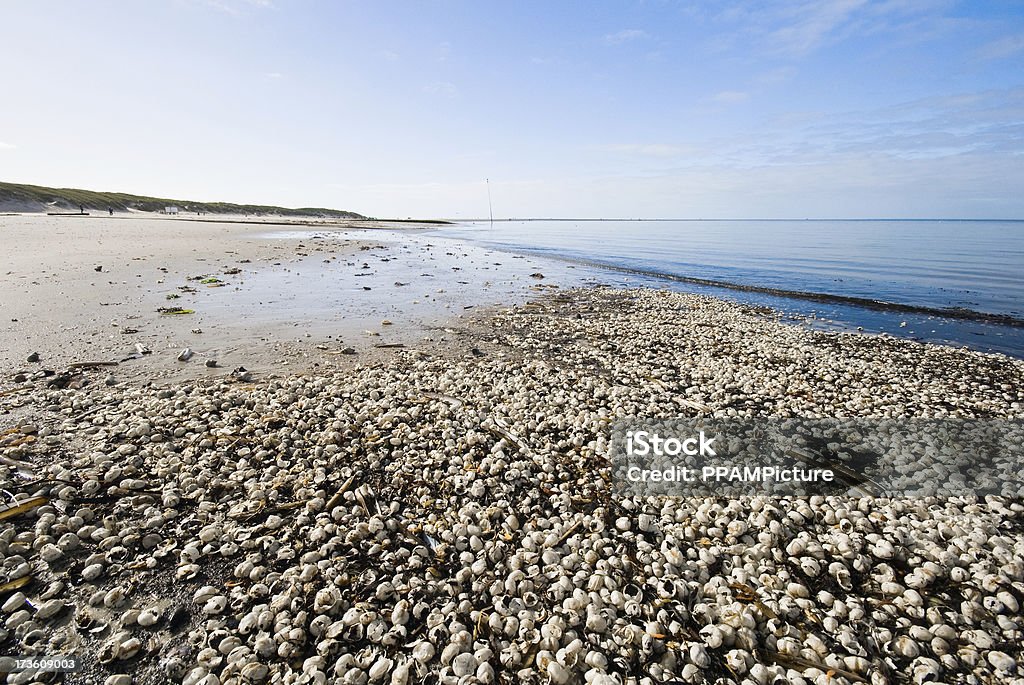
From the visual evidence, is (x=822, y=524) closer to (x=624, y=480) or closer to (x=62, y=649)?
(x=624, y=480)

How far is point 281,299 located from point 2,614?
41.6 feet

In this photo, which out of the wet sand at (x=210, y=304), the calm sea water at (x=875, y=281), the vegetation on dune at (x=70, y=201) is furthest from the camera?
the vegetation on dune at (x=70, y=201)

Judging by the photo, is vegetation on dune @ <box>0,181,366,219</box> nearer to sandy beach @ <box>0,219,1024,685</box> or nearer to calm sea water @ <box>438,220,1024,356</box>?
calm sea water @ <box>438,220,1024,356</box>

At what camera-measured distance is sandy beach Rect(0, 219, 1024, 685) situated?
311 centimetres

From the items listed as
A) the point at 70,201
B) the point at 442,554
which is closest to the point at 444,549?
the point at 442,554

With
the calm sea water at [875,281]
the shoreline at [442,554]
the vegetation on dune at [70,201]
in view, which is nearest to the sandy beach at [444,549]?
the shoreline at [442,554]

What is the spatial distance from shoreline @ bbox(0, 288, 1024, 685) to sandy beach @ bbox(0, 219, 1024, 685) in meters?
0.02

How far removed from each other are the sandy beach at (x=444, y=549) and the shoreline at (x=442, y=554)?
0.02m

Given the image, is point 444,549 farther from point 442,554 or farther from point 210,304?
point 210,304

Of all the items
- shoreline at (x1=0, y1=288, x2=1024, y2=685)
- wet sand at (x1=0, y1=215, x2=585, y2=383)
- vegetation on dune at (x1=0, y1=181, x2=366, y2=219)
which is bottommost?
shoreline at (x1=0, y1=288, x2=1024, y2=685)

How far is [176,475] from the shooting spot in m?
4.85

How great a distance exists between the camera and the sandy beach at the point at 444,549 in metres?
3.11

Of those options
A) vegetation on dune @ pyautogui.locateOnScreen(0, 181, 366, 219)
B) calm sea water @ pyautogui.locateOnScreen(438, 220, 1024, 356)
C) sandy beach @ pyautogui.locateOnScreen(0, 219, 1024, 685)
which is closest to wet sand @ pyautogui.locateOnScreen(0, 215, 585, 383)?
sandy beach @ pyautogui.locateOnScreen(0, 219, 1024, 685)

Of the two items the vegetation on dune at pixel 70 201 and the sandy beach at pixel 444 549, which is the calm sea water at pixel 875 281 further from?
the vegetation on dune at pixel 70 201
